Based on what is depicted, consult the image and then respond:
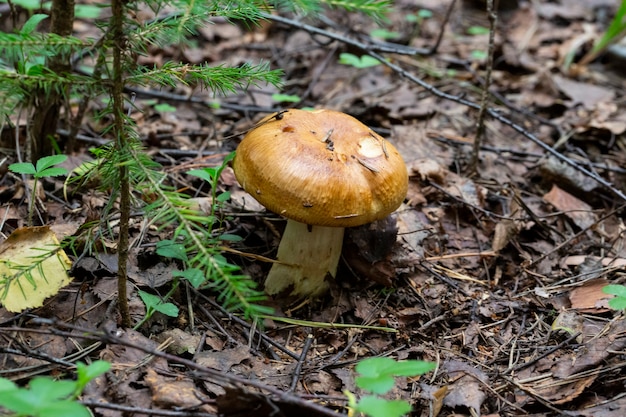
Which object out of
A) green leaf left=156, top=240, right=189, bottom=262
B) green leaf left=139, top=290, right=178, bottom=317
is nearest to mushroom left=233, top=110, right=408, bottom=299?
green leaf left=156, top=240, right=189, bottom=262

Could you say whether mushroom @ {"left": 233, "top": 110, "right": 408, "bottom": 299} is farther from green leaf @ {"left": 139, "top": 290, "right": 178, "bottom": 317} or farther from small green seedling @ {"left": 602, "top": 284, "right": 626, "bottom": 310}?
small green seedling @ {"left": 602, "top": 284, "right": 626, "bottom": 310}

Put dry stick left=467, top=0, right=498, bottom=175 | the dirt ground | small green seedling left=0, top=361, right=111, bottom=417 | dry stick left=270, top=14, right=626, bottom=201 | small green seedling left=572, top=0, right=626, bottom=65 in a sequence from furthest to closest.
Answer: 1. small green seedling left=572, top=0, right=626, bottom=65
2. dry stick left=467, top=0, right=498, bottom=175
3. dry stick left=270, top=14, right=626, bottom=201
4. the dirt ground
5. small green seedling left=0, top=361, right=111, bottom=417

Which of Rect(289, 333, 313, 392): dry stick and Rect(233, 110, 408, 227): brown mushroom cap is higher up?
Rect(233, 110, 408, 227): brown mushroom cap

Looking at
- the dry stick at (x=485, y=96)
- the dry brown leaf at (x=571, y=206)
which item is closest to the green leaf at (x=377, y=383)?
the dry brown leaf at (x=571, y=206)

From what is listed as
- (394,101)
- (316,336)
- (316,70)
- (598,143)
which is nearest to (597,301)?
(316,336)

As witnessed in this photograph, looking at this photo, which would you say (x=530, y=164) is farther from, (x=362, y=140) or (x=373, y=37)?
(x=373, y=37)

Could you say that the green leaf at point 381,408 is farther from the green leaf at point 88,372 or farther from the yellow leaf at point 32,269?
the yellow leaf at point 32,269
